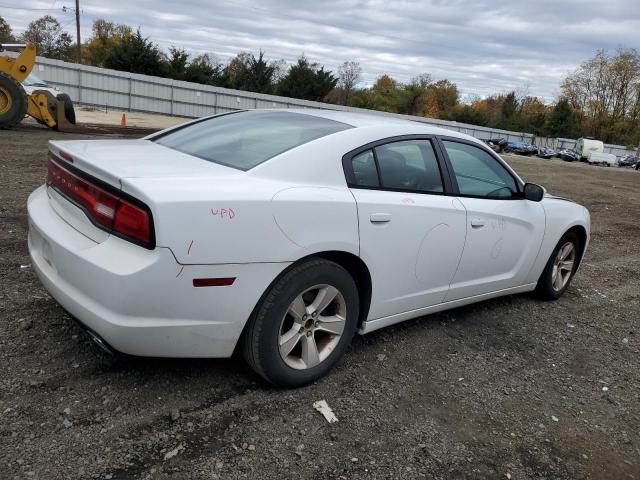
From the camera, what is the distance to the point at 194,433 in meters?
2.64

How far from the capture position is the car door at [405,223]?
127 inches

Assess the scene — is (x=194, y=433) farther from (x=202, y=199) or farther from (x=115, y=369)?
(x=202, y=199)

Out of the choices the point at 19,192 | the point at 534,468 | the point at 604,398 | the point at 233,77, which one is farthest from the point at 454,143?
the point at 233,77

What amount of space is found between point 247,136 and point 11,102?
12.4 metres

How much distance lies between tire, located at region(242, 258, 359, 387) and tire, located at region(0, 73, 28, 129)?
13.1 meters

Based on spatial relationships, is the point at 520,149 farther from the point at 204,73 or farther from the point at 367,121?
the point at 367,121

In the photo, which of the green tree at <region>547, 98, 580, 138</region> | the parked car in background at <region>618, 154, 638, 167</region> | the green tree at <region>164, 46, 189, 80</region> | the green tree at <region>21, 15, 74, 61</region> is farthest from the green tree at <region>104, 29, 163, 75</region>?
the green tree at <region>547, 98, 580, 138</region>

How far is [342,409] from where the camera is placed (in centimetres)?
300

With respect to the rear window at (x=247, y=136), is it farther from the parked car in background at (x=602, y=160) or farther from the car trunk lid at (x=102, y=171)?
the parked car in background at (x=602, y=160)

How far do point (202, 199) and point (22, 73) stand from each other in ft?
45.1

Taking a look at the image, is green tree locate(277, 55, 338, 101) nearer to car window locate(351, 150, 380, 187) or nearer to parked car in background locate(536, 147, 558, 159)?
parked car in background locate(536, 147, 558, 159)

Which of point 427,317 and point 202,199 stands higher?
point 202,199

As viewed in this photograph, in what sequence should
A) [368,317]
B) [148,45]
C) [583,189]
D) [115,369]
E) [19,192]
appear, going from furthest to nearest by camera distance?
[148,45] < [583,189] < [19,192] < [368,317] < [115,369]

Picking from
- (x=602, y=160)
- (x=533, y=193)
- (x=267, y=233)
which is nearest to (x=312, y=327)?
(x=267, y=233)
